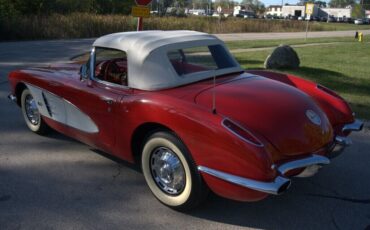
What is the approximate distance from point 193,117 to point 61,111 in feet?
6.81

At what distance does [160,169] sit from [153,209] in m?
0.36

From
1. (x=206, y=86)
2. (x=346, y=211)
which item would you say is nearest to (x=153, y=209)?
(x=206, y=86)

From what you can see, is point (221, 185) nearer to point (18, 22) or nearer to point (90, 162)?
point (90, 162)

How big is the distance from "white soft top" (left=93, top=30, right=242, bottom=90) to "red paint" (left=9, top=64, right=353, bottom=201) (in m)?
0.10

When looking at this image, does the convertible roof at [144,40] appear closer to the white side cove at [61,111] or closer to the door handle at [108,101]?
the door handle at [108,101]

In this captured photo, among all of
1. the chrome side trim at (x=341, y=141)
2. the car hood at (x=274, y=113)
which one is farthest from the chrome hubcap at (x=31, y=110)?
the chrome side trim at (x=341, y=141)

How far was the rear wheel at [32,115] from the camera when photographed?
18.4 ft

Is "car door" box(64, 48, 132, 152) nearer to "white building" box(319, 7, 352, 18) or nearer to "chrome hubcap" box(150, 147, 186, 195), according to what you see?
"chrome hubcap" box(150, 147, 186, 195)

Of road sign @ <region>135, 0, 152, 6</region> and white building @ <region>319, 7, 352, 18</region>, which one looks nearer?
road sign @ <region>135, 0, 152, 6</region>

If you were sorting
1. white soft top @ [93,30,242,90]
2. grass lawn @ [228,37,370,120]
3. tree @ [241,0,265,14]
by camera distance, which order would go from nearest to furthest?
white soft top @ [93,30,242,90] < grass lawn @ [228,37,370,120] < tree @ [241,0,265,14]

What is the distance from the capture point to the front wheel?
3584mm

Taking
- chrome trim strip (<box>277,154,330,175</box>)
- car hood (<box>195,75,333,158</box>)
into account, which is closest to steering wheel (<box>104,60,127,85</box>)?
car hood (<box>195,75,333,158</box>)

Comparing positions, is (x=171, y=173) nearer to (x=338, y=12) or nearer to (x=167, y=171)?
(x=167, y=171)

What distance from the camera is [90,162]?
4.88 metres
